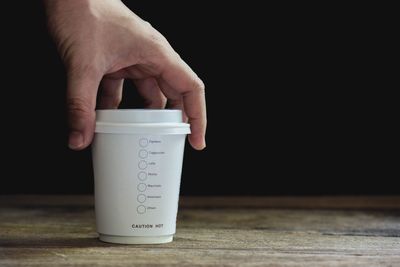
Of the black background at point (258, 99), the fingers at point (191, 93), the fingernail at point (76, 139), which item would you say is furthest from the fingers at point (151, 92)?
the black background at point (258, 99)

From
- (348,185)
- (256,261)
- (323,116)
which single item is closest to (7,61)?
(323,116)

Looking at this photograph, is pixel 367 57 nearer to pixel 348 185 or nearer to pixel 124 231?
pixel 348 185

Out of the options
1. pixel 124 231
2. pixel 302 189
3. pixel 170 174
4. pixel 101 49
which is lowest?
pixel 302 189

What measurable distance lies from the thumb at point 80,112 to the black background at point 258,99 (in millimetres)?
1328

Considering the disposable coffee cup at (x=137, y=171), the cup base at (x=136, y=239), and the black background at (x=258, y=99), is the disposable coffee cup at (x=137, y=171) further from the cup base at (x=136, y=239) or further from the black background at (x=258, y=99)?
the black background at (x=258, y=99)

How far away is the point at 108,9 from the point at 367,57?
144 cm

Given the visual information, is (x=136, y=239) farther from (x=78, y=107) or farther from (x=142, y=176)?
(x=78, y=107)

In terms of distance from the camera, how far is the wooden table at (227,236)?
1.20 metres

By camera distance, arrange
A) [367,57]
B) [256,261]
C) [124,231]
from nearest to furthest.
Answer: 1. [256,261]
2. [124,231]
3. [367,57]

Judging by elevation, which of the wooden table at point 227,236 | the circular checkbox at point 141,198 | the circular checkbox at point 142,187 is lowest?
the wooden table at point 227,236

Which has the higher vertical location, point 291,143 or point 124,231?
point 124,231

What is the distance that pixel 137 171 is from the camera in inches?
50.9

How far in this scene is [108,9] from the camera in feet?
4.62

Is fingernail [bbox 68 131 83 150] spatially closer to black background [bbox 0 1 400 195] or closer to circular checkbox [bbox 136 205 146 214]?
circular checkbox [bbox 136 205 146 214]
